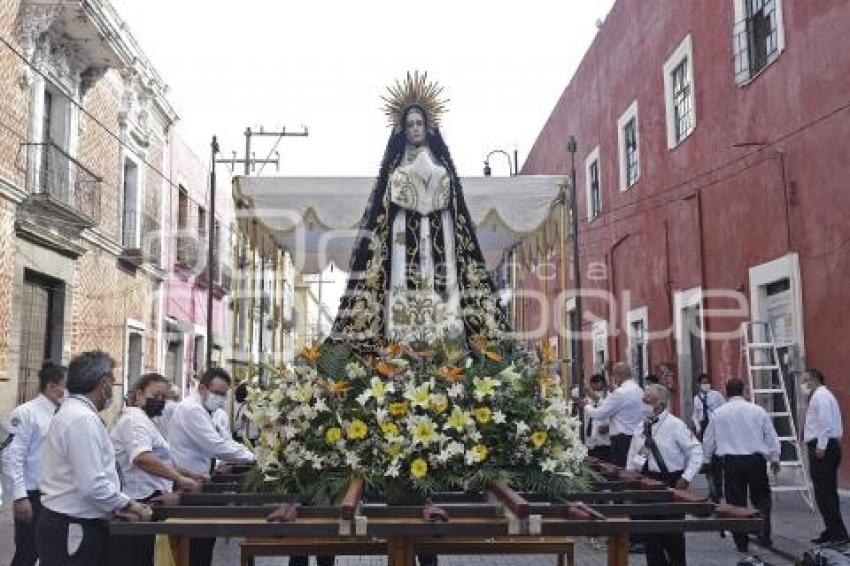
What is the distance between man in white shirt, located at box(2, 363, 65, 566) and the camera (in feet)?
18.2

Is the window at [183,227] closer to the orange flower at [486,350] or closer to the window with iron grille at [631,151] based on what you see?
the window with iron grille at [631,151]

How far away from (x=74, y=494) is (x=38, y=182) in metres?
10.4

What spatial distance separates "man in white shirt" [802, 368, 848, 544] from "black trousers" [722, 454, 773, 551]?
42cm

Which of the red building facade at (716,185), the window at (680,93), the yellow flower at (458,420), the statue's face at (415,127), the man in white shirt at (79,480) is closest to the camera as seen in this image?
the yellow flower at (458,420)

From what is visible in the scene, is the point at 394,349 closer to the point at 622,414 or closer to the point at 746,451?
the point at 746,451

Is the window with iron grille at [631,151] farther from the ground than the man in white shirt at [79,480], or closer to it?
farther from the ground

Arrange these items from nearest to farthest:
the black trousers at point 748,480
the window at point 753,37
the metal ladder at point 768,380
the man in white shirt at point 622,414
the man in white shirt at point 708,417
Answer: the black trousers at point 748,480 → the man in white shirt at point 622,414 → the man in white shirt at point 708,417 → the metal ladder at point 768,380 → the window at point 753,37

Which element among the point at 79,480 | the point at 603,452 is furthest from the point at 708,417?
the point at 79,480

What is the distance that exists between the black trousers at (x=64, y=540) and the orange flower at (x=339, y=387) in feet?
4.02

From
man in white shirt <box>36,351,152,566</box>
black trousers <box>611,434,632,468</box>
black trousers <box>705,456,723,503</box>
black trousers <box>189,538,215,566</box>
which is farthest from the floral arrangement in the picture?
black trousers <box>705,456,723,503</box>

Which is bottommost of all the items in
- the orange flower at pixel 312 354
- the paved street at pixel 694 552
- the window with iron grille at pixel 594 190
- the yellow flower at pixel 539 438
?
the paved street at pixel 694 552

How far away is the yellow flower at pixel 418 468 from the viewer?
3.59 metres

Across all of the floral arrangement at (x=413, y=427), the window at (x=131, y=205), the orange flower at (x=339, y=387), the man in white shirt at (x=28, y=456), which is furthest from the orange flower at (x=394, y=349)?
the window at (x=131, y=205)

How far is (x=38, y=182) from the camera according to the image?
1321 centimetres
